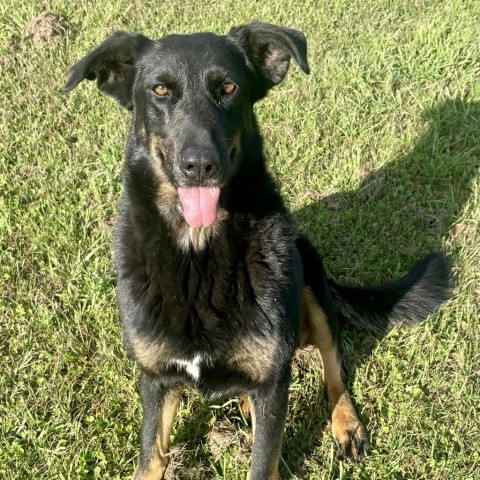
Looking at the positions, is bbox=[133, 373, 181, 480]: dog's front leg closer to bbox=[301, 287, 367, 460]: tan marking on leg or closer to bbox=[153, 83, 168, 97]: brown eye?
bbox=[301, 287, 367, 460]: tan marking on leg

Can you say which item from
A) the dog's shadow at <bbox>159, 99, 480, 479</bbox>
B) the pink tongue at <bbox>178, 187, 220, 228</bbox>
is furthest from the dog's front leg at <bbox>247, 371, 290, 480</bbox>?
the pink tongue at <bbox>178, 187, 220, 228</bbox>

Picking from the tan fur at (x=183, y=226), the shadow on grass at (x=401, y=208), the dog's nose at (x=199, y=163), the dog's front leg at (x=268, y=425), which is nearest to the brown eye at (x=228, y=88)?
the dog's nose at (x=199, y=163)

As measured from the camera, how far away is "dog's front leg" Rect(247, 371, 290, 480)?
258 centimetres

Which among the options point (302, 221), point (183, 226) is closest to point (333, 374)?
point (183, 226)

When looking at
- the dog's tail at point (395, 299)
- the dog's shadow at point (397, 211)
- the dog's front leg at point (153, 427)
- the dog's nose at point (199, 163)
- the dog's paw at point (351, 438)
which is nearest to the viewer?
the dog's nose at point (199, 163)

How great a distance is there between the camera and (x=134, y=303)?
2.61m

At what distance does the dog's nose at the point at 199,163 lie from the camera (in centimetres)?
228

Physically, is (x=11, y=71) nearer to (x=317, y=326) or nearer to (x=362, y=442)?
(x=317, y=326)

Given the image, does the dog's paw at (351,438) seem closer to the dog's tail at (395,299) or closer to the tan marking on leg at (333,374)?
the tan marking on leg at (333,374)

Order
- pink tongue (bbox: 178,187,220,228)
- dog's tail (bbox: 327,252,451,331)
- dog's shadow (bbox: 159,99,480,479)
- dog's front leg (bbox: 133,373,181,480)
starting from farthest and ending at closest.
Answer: dog's shadow (bbox: 159,99,480,479) < dog's tail (bbox: 327,252,451,331) < dog's front leg (bbox: 133,373,181,480) < pink tongue (bbox: 178,187,220,228)

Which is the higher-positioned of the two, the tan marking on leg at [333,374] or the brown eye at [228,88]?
the brown eye at [228,88]

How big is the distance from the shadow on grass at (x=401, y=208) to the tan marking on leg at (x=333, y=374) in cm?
36

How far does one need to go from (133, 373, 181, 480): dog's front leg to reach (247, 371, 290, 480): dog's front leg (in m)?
0.46

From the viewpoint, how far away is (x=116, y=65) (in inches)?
107
